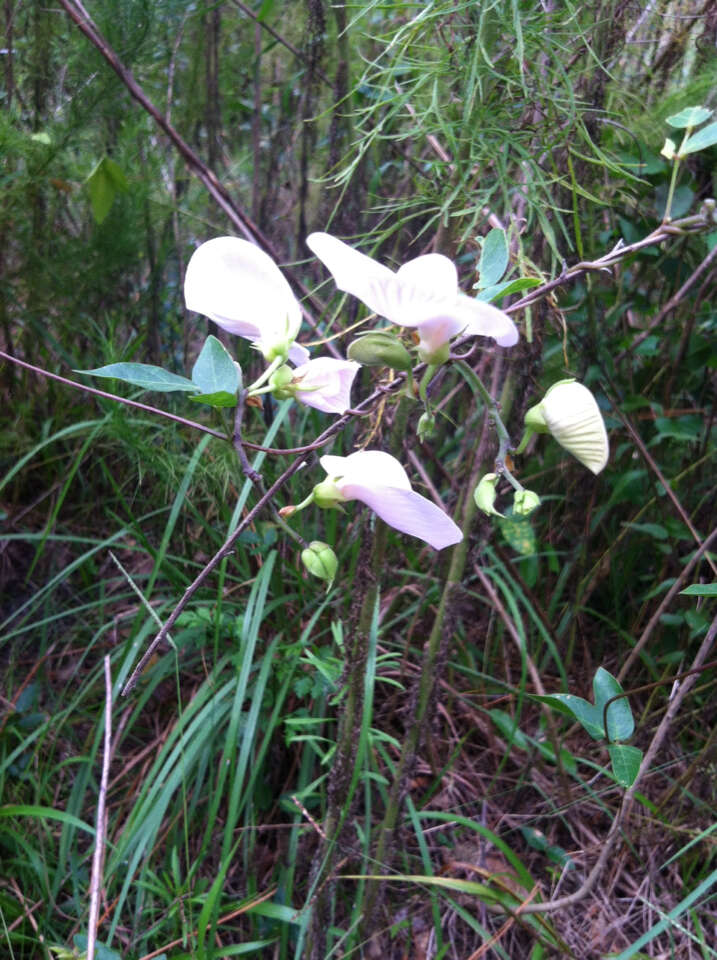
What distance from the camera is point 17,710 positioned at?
1250mm

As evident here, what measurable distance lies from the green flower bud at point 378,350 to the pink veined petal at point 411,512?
0.07m

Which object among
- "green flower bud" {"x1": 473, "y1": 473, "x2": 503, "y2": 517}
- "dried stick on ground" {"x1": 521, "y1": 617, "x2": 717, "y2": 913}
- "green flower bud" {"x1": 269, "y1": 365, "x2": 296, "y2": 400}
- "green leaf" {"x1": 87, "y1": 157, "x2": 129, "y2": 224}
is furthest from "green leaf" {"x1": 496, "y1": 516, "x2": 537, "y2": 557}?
"green leaf" {"x1": 87, "y1": 157, "x2": 129, "y2": 224}

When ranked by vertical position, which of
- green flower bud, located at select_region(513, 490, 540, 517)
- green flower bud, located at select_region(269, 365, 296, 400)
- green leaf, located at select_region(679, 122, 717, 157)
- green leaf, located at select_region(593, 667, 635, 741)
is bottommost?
green leaf, located at select_region(593, 667, 635, 741)

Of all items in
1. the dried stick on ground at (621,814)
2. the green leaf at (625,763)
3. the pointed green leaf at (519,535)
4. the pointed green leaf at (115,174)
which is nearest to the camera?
the green leaf at (625,763)

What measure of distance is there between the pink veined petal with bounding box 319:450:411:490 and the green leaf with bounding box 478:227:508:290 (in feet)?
0.43

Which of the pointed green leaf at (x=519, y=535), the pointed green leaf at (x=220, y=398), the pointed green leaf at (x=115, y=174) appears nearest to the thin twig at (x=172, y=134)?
the pointed green leaf at (x=115, y=174)

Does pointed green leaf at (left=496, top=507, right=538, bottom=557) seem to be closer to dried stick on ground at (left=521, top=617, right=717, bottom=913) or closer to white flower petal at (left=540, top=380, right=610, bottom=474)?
dried stick on ground at (left=521, top=617, right=717, bottom=913)

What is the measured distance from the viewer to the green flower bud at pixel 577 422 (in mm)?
463

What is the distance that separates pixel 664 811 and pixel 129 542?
1.03 metres

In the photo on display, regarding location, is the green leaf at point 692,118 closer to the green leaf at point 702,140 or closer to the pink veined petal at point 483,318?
the green leaf at point 702,140

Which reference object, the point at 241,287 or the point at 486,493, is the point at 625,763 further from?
the point at 241,287

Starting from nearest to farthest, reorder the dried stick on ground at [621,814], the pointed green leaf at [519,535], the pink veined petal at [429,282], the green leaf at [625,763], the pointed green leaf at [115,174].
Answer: the pink veined petal at [429,282] < the green leaf at [625,763] < the dried stick on ground at [621,814] < the pointed green leaf at [519,535] < the pointed green leaf at [115,174]

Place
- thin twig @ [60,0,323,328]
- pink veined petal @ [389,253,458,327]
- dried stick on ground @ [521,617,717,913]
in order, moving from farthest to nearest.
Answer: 1. thin twig @ [60,0,323,328]
2. dried stick on ground @ [521,617,717,913]
3. pink veined petal @ [389,253,458,327]

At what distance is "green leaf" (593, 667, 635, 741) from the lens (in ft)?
2.19
